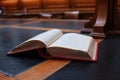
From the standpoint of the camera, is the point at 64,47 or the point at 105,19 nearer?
the point at 64,47

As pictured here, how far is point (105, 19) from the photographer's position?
1012 mm

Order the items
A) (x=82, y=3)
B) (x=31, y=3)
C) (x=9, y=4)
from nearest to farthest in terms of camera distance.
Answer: (x=82, y=3)
(x=31, y=3)
(x=9, y=4)

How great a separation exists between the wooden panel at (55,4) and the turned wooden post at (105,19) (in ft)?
8.12

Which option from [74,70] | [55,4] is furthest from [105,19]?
[55,4]

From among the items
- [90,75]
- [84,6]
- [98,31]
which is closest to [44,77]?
[90,75]

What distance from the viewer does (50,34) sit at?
79 cm

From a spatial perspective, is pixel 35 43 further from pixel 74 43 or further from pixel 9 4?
pixel 9 4

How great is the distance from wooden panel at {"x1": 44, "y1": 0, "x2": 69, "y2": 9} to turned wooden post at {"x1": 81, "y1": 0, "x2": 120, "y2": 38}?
2.47m

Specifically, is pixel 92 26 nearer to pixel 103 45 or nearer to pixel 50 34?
pixel 103 45

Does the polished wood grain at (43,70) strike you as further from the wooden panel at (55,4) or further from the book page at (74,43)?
the wooden panel at (55,4)

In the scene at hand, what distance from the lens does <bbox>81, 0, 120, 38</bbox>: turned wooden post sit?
100cm

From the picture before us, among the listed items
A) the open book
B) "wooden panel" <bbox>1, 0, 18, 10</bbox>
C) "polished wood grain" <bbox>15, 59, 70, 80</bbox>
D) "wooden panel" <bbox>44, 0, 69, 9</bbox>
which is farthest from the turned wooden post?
"wooden panel" <bbox>1, 0, 18, 10</bbox>

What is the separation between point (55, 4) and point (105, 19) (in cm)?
270

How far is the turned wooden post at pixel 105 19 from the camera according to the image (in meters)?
1.00
